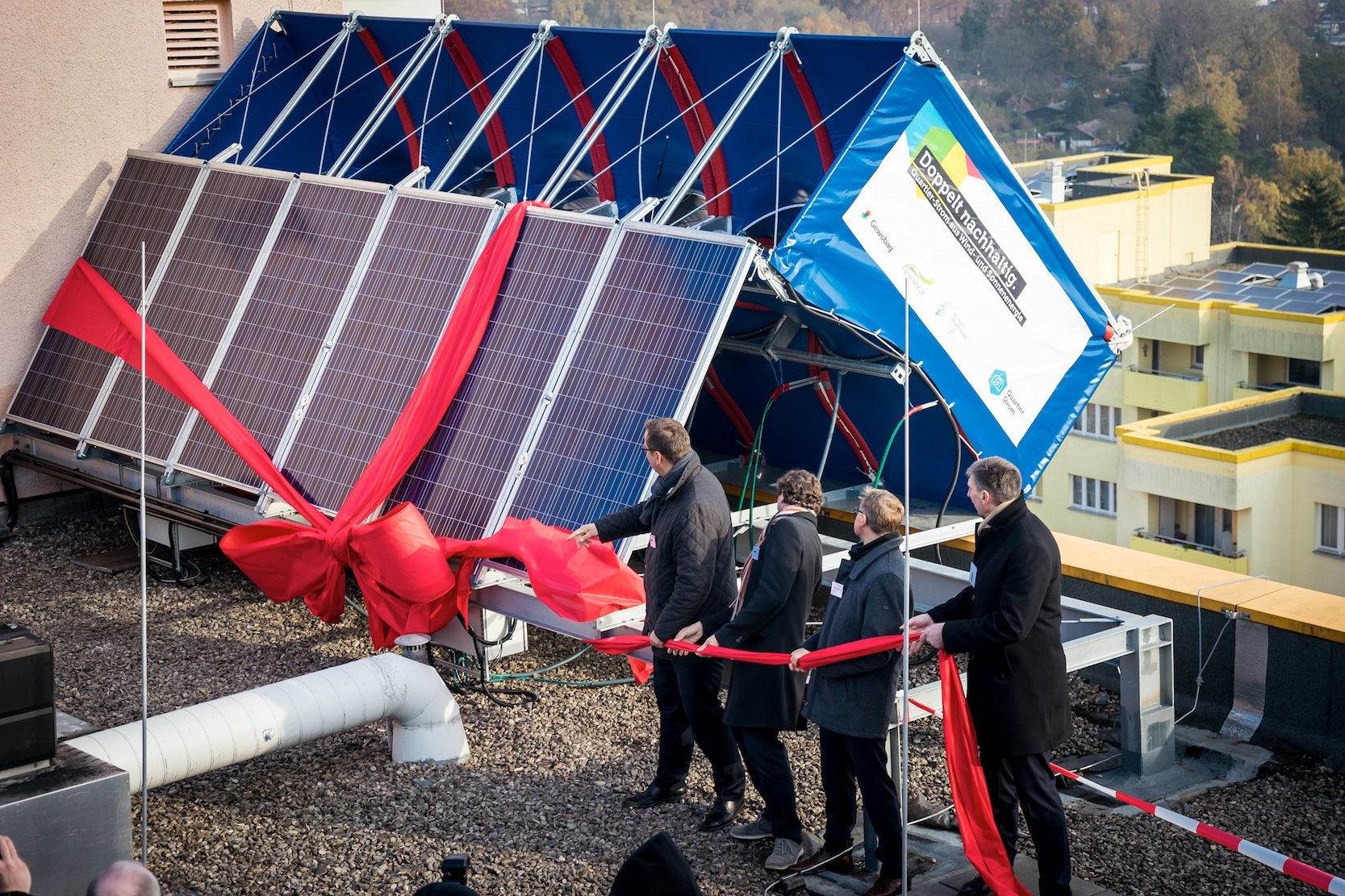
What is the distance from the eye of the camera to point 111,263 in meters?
11.9

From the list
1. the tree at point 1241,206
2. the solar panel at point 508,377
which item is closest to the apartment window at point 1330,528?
the solar panel at point 508,377

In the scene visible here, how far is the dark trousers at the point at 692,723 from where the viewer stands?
6.62 m

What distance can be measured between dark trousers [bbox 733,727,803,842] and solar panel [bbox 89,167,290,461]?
5.30m

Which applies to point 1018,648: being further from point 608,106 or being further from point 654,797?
point 608,106

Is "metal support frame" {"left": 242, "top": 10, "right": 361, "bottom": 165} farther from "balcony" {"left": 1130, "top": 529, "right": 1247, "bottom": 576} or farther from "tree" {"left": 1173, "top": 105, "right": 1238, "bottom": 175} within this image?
"tree" {"left": 1173, "top": 105, "right": 1238, "bottom": 175}

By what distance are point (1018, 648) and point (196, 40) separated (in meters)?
9.52

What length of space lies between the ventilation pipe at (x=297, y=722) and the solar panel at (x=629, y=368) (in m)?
1.16

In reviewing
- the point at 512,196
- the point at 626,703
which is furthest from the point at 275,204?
the point at 626,703

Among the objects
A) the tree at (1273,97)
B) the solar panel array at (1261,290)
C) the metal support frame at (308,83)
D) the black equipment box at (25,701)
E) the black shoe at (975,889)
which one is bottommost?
the black shoe at (975,889)

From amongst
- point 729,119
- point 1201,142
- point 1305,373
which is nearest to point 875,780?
point 729,119

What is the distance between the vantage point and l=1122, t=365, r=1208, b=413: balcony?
4950 centimetres

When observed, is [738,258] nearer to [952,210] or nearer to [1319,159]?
[952,210]

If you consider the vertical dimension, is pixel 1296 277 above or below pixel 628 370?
above

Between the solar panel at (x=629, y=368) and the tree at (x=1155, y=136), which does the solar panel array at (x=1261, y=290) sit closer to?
the tree at (x=1155, y=136)
